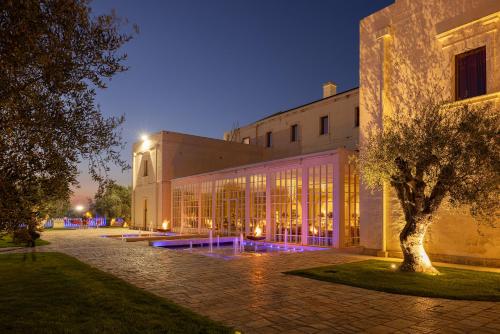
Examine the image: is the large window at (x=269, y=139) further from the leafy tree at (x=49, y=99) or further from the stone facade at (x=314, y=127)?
the leafy tree at (x=49, y=99)

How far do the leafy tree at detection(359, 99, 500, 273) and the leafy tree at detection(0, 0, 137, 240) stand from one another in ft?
21.7

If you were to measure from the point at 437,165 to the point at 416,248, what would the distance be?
2225 mm

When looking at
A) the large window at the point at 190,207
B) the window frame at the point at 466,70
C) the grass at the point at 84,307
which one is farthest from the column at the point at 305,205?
the large window at the point at 190,207

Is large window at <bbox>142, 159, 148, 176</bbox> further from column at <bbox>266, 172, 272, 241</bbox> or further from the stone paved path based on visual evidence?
the stone paved path

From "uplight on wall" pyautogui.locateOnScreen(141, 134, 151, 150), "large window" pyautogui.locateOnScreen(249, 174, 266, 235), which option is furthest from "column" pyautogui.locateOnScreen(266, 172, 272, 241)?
"uplight on wall" pyautogui.locateOnScreen(141, 134, 151, 150)

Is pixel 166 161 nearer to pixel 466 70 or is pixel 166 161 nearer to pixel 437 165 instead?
pixel 466 70

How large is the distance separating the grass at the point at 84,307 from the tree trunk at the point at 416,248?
20.4 feet

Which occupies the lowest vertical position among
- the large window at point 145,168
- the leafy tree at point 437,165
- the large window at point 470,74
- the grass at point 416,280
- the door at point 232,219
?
the grass at point 416,280

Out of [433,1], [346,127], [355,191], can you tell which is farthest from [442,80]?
[346,127]

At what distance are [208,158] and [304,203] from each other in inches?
551

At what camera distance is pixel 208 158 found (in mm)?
28250

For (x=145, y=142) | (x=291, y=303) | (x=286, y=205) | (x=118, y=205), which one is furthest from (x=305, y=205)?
(x=118, y=205)

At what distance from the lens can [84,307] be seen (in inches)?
243

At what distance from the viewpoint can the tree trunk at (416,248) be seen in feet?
30.9
